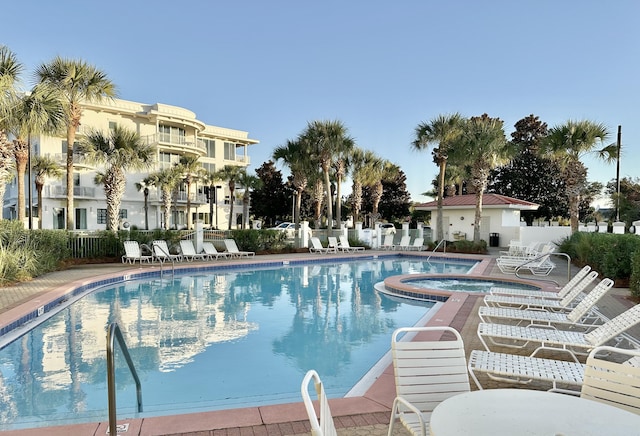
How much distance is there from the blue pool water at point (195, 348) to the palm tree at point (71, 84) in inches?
324

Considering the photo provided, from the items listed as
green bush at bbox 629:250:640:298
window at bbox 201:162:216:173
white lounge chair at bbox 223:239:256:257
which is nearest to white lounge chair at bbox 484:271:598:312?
green bush at bbox 629:250:640:298

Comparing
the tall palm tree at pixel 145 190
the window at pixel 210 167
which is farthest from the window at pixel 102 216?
the window at pixel 210 167

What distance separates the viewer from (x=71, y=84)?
53.5 feet

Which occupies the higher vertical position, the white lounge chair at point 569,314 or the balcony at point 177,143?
the balcony at point 177,143

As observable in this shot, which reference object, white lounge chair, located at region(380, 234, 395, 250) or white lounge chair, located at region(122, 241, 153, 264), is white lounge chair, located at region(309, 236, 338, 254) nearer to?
white lounge chair, located at region(380, 234, 395, 250)

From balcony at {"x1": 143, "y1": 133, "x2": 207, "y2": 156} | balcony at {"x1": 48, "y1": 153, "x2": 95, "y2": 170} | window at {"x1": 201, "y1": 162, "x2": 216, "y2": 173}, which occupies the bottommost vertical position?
balcony at {"x1": 48, "y1": 153, "x2": 95, "y2": 170}

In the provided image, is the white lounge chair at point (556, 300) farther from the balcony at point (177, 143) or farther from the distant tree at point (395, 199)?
the distant tree at point (395, 199)

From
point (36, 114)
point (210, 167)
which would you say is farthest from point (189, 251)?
point (210, 167)

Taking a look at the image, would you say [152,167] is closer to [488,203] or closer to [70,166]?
[70,166]

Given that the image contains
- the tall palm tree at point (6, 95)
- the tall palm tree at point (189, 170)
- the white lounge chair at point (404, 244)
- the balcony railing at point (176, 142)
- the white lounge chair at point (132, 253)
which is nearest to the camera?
the tall palm tree at point (6, 95)

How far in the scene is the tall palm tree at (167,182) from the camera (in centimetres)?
3195

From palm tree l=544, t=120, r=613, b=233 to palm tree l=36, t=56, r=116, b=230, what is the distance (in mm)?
18545

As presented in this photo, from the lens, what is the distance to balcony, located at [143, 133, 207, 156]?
3434cm

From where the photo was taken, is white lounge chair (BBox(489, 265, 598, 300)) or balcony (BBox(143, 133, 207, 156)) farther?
balcony (BBox(143, 133, 207, 156))
